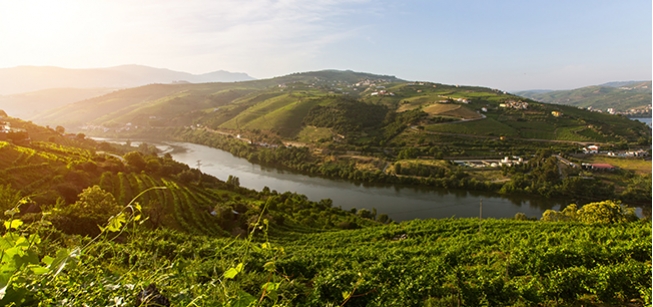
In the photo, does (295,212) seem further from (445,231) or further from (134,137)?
(134,137)

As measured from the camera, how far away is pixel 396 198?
31.2 meters

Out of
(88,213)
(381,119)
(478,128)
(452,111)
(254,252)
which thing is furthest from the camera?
(381,119)

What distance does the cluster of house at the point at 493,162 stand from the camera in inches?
1420

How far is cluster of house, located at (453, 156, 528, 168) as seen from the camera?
36.1 meters

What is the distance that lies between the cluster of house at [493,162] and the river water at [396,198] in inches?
252

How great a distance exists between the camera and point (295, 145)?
50.5 meters

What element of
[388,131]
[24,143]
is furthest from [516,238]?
[388,131]

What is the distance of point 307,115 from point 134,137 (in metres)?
40.9

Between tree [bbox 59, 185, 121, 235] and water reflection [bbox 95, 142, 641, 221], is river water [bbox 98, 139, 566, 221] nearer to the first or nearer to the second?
water reflection [bbox 95, 142, 641, 221]

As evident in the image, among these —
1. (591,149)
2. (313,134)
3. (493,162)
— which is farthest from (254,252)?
(591,149)

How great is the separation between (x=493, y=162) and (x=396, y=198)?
15.2m

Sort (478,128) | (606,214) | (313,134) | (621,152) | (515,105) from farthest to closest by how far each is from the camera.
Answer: (515,105)
(313,134)
(478,128)
(621,152)
(606,214)

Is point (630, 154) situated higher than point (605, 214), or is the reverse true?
point (630, 154)

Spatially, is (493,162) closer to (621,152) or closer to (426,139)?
(426,139)
